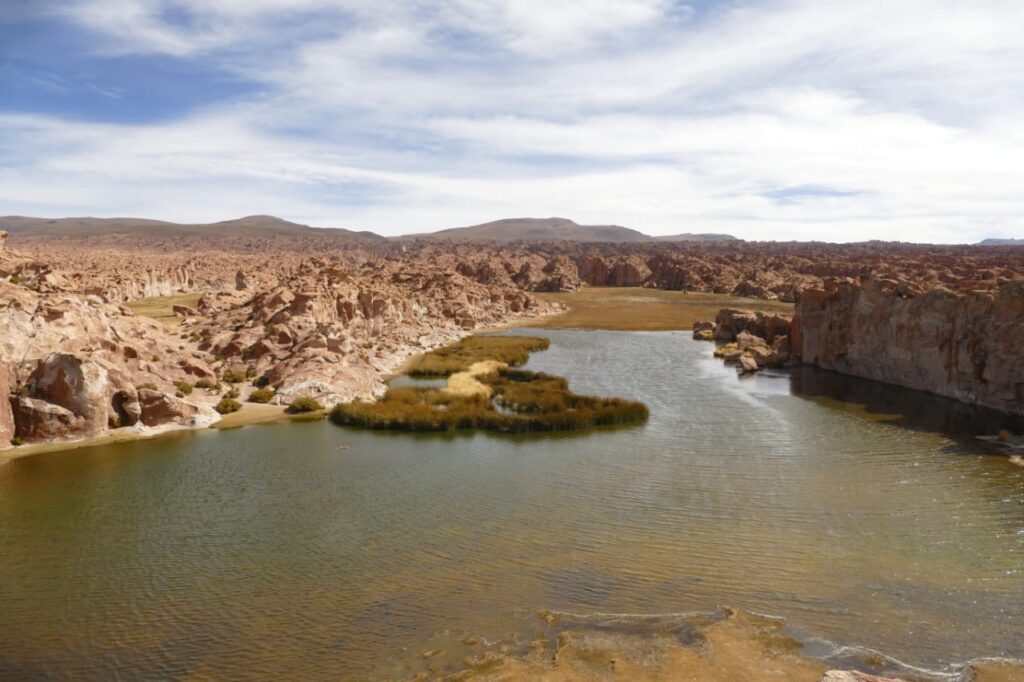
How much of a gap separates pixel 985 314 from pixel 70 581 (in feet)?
138

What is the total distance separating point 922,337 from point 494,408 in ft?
88.4

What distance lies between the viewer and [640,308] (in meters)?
112

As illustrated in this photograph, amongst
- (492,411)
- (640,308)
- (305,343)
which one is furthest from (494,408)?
(640,308)

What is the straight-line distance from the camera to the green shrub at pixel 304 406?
3650 centimetres

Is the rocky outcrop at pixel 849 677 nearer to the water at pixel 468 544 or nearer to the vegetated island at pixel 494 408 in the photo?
the water at pixel 468 544

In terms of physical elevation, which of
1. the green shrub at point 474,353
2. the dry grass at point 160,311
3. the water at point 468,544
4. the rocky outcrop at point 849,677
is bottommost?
the water at point 468,544

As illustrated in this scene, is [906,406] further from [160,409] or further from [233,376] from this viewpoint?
[160,409]

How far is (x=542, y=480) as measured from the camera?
83.5ft

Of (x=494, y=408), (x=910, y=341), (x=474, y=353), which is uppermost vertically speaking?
(x=910, y=341)

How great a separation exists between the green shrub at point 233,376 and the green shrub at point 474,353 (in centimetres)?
1269

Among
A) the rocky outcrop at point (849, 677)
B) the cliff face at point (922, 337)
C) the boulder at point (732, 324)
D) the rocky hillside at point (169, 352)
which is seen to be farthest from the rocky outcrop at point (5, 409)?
the boulder at point (732, 324)

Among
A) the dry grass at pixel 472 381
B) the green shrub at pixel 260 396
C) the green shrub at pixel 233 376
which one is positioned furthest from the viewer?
the dry grass at pixel 472 381

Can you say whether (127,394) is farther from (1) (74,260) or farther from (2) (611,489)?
(1) (74,260)

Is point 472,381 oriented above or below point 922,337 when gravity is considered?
below
